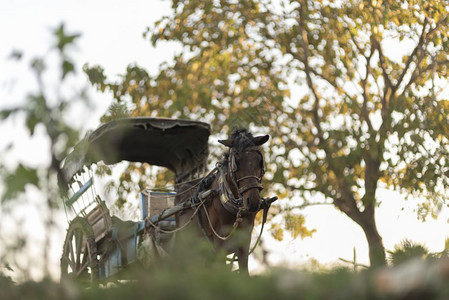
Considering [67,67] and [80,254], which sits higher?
[80,254]

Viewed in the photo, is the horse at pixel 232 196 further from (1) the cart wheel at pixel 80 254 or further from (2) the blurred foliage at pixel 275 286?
(2) the blurred foliage at pixel 275 286

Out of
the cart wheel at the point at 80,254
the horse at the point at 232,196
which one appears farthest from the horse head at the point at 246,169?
the cart wheel at the point at 80,254

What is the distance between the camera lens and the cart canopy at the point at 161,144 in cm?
1192

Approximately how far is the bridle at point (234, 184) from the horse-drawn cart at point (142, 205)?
3.79ft

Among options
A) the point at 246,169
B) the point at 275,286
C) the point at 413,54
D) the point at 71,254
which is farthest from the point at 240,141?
the point at 413,54

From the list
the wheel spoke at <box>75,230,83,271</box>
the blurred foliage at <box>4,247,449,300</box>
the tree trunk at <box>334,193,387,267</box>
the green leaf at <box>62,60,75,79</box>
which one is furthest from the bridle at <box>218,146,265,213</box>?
the tree trunk at <box>334,193,387,267</box>

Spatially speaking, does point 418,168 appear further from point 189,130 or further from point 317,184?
point 189,130

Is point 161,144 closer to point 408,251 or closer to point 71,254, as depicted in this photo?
point 71,254

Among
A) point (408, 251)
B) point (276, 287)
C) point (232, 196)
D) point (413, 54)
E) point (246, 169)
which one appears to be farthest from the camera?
point (413, 54)

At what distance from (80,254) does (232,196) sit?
12.6ft

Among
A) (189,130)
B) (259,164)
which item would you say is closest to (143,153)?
(189,130)

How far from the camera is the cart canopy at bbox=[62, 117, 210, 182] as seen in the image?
39.1 ft

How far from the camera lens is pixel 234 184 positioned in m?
9.48

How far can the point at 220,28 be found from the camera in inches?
750
